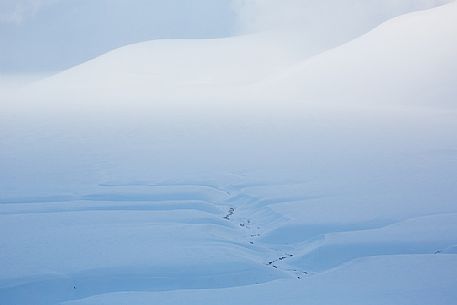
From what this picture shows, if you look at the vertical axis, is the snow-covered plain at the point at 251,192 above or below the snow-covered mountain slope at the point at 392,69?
below

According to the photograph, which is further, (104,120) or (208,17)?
(208,17)

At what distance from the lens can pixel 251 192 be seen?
29.7 ft

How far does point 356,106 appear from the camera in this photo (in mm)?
17750

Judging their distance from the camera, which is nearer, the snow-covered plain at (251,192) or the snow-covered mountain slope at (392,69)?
the snow-covered plain at (251,192)

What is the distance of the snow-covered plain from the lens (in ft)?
19.0

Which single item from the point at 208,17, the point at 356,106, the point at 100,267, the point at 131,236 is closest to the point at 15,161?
the point at 131,236

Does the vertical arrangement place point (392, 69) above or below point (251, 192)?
above

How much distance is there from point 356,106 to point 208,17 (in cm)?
2199

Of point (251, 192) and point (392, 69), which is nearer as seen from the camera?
point (251, 192)

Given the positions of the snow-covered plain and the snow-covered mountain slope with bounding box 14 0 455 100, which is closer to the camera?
the snow-covered plain

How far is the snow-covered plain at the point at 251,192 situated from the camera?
19.0 ft

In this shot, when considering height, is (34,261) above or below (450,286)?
above

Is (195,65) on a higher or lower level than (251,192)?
higher

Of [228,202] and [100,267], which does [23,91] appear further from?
[100,267]
